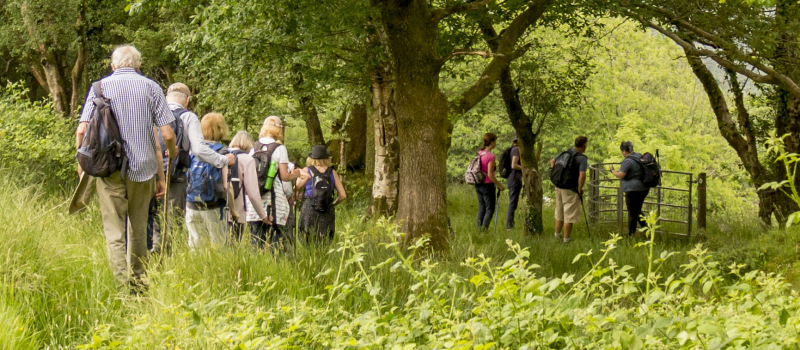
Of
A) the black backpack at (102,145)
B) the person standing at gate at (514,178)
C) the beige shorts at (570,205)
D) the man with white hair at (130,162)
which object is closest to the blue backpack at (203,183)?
the man with white hair at (130,162)

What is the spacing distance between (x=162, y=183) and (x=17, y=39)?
62.8 feet

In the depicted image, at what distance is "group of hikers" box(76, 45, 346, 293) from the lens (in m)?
5.90

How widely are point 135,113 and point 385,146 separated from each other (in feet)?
26.0

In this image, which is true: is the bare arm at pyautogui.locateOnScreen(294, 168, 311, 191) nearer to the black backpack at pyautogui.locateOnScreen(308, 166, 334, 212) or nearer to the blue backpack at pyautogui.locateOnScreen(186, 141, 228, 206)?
the black backpack at pyautogui.locateOnScreen(308, 166, 334, 212)

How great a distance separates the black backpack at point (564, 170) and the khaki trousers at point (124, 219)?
8.18m

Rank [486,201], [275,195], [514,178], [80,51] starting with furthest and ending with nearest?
[80,51] < [514,178] < [486,201] < [275,195]

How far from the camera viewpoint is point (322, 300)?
A: 5.22 metres

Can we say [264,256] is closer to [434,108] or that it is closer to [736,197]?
[434,108]

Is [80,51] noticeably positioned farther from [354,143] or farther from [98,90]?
[98,90]

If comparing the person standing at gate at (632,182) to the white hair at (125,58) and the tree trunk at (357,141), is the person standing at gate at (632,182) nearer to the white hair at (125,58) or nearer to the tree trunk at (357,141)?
the white hair at (125,58)

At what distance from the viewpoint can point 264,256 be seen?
245 inches

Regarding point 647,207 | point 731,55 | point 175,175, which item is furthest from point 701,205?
point 175,175

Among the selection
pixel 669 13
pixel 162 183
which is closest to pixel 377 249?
pixel 162 183

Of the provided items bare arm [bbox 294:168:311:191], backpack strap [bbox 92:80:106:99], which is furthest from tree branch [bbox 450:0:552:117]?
backpack strap [bbox 92:80:106:99]
